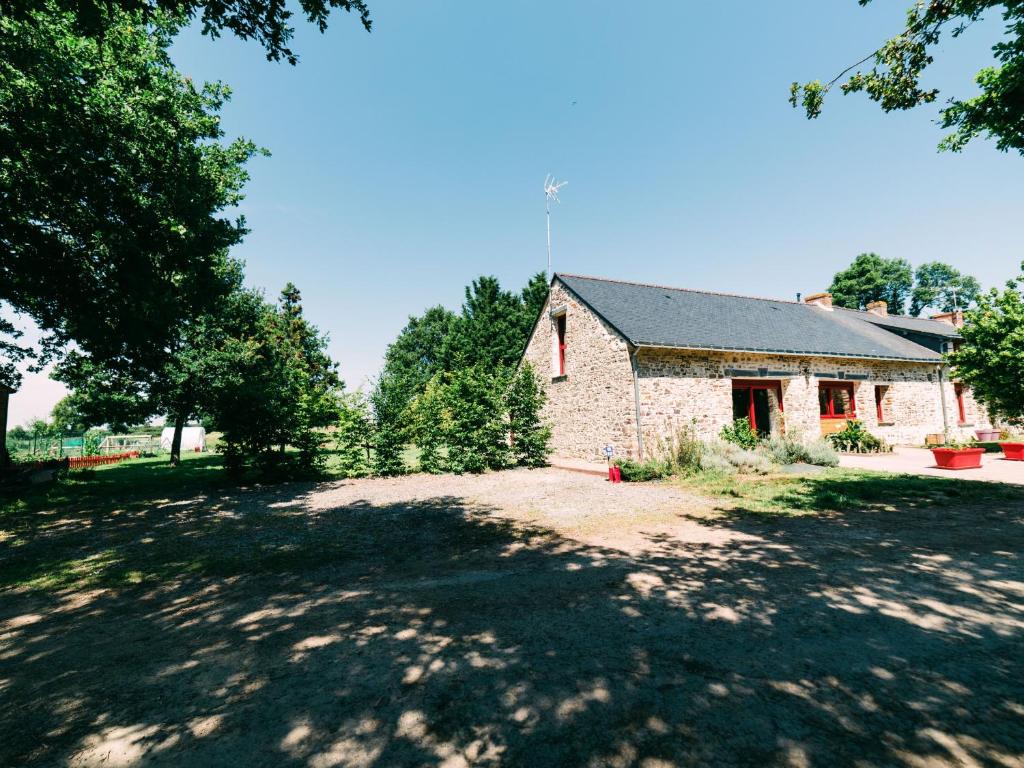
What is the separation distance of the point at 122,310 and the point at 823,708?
1280 cm

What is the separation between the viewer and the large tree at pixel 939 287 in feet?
178

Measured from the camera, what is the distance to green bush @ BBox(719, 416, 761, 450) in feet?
44.5

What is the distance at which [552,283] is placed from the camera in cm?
1714

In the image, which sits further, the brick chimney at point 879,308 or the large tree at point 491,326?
the large tree at point 491,326

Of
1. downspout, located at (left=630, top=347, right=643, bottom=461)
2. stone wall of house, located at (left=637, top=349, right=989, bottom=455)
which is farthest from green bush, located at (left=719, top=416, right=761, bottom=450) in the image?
downspout, located at (left=630, top=347, right=643, bottom=461)

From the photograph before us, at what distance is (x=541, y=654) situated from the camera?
3.05 m

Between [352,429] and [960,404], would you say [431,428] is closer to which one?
[352,429]

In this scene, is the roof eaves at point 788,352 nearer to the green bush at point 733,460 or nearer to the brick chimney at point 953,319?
the green bush at point 733,460

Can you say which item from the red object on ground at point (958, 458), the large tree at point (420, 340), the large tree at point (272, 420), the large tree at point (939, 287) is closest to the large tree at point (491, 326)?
the large tree at point (420, 340)

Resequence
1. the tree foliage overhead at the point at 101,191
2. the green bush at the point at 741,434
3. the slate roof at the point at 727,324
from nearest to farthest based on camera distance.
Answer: the tree foliage overhead at the point at 101,191, the green bush at the point at 741,434, the slate roof at the point at 727,324

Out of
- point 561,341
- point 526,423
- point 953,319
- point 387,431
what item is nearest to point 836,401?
point 561,341

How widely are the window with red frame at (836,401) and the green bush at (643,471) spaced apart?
30.4 ft

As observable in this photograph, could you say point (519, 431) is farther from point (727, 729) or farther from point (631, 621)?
point (727, 729)

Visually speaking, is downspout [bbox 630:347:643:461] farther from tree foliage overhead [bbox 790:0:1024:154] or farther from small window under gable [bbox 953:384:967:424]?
small window under gable [bbox 953:384:967:424]
